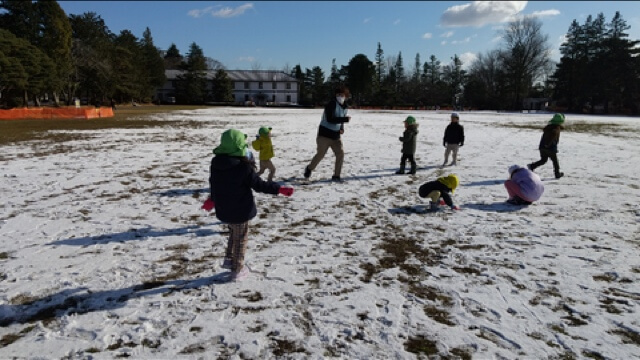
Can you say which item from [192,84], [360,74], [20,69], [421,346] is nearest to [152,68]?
[192,84]

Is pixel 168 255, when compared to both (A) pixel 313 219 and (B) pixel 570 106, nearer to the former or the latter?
(A) pixel 313 219

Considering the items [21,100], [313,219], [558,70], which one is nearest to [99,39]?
[21,100]

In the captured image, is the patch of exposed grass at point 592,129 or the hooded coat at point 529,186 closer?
the hooded coat at point 529,186

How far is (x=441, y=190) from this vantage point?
19.5 feet

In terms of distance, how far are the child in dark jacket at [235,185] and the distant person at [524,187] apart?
4.54 meters

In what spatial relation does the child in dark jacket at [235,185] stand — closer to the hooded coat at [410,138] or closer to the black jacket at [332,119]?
the black jacket at [332,119]

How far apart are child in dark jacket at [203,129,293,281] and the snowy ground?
593 millimetres

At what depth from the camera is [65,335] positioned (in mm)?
2838

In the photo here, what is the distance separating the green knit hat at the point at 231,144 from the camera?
3471mm

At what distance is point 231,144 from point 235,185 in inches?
16.0

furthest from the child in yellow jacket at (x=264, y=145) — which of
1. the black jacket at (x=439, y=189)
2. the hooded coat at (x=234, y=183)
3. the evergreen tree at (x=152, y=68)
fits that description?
the evergreen tree at (x=152, y=68)

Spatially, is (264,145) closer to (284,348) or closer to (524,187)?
(524,187)

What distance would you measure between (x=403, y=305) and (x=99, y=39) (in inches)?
2616

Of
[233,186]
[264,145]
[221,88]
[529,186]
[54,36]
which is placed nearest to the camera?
[233,186]
